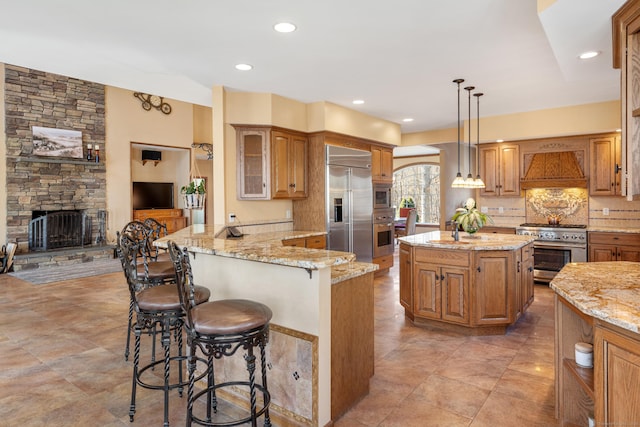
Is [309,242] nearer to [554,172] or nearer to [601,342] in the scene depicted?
[601,342]

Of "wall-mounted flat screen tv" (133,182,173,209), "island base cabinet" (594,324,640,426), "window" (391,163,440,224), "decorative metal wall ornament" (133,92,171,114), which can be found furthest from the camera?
"window" (391,163,440,224)

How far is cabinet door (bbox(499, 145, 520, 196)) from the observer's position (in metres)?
6.17

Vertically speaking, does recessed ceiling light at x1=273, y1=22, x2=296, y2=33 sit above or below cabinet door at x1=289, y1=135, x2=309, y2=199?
above

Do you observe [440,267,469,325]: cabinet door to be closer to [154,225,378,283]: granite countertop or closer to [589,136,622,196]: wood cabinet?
[154,225,378,283]: granite countertop

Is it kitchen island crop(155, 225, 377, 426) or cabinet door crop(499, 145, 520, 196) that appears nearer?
kitchen island crop(155, 225, 377, 426)

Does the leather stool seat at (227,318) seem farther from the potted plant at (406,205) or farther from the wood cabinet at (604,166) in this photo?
the potted plant at (406,205)

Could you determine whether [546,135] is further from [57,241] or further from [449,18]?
[57,241]

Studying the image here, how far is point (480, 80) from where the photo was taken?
4328 millimetres

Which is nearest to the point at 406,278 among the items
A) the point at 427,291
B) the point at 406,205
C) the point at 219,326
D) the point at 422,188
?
the point at 427,291

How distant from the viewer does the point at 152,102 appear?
353 inches

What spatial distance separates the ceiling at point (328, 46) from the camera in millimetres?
2674

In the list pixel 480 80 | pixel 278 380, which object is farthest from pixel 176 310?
pixel 480 80

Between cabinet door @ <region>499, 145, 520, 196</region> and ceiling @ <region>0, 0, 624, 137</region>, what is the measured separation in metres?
1.23

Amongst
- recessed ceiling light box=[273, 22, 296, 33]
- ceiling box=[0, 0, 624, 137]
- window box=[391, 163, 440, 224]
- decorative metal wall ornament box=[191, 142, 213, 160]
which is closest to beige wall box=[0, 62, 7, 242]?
decorative metal wall ornament box=[191, 142, 213, 160]
